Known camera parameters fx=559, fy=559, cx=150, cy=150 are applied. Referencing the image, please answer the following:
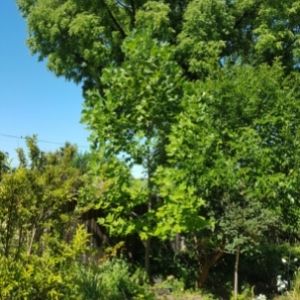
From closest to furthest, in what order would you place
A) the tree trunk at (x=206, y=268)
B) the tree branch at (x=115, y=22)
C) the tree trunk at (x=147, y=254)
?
the tree trunk at (x=147, y=254)
the tree trunk at (x=206, y=268)
the tree branch at (x=115, y=22)

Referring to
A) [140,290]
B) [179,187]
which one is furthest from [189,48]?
[140,290]

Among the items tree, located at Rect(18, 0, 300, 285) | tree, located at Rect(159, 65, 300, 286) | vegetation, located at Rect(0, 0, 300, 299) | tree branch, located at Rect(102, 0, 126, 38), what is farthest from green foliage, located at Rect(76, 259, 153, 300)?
tree branch, located at Rect(102, 0, 126, 38)

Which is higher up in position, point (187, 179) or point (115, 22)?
point (115, 22)

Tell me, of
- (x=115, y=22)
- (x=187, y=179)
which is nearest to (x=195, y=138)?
(x=187, y=179)

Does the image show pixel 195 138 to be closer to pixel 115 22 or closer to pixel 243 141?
pixel 243 141

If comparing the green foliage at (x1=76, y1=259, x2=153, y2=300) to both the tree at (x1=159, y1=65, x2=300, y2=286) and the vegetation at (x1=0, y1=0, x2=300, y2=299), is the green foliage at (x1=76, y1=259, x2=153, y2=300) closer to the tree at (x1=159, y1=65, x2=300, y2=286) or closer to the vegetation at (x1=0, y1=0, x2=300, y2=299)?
the vegetation at (x1=0, y1=0, x2=300, y2=299)

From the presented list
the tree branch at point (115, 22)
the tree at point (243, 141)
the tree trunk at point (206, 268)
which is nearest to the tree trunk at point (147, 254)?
the tree trunk at point (206, 268)

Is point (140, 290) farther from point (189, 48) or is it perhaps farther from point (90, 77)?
point (90, 77)

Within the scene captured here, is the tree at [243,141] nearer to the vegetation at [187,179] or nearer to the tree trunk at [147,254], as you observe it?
the vegetation at [187,179]

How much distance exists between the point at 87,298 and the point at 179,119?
3.63 m

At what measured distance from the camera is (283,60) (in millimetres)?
13992

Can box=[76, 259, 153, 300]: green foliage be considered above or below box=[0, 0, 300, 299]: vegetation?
below

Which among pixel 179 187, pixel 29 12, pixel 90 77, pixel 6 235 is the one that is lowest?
pixel 6 235

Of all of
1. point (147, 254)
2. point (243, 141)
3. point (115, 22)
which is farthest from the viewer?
point (115, 22)
